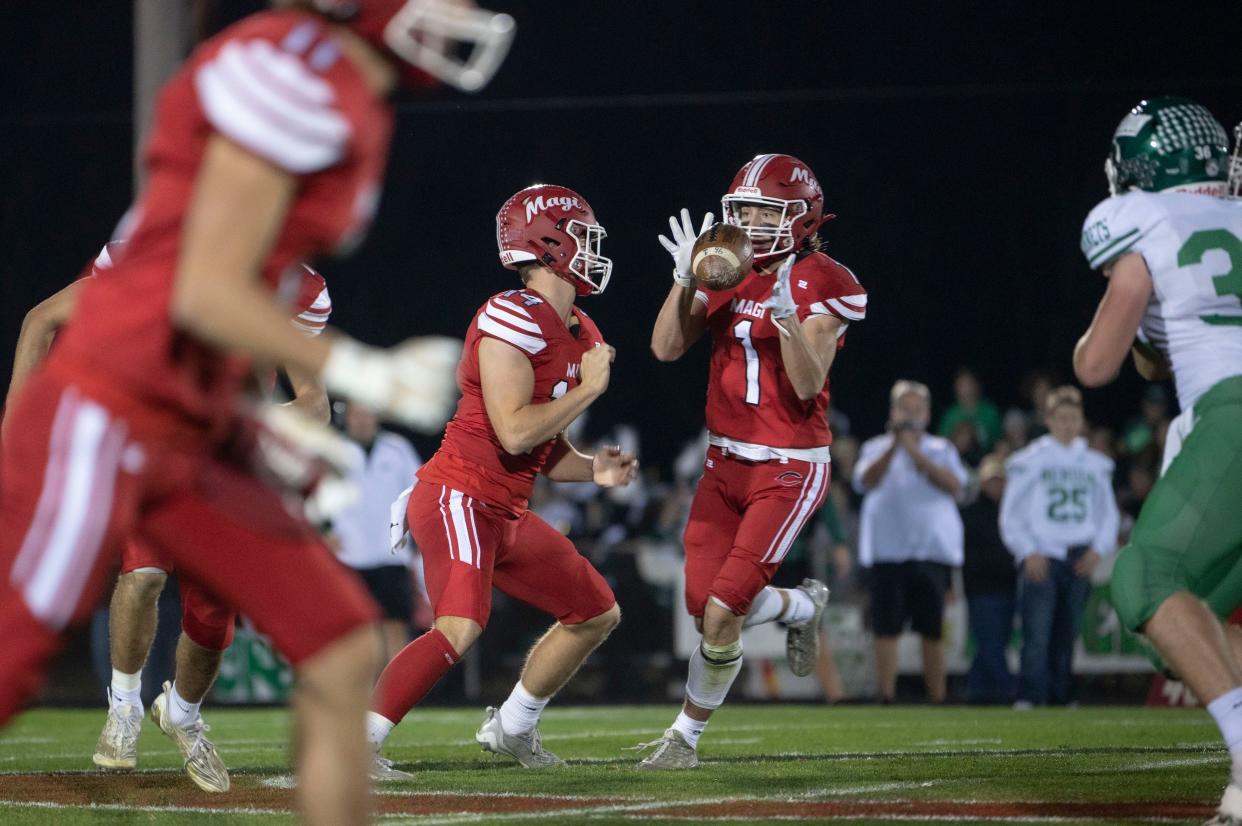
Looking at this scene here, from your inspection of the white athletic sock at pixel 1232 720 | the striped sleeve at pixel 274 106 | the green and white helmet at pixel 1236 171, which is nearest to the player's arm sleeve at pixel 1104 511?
the green and white helmet at pixel 1236 171

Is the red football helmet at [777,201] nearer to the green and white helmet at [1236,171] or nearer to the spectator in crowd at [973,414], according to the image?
the green and white helmet at [1236,171]

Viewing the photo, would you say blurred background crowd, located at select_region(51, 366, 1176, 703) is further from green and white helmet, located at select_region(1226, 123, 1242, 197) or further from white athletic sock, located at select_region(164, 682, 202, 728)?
green and white helmet, located at select_region(1226, 123, 1242, 197)

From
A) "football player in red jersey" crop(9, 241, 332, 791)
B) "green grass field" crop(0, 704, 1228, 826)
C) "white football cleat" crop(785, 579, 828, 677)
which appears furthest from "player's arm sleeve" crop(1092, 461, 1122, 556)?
"football player in red jersey" crop(9, 241, 332, 791)

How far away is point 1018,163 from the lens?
16.3 metres

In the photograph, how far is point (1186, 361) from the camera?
4094mm

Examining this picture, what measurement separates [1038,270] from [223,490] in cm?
1390

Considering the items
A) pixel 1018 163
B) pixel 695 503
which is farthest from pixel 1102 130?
pixel 695 503

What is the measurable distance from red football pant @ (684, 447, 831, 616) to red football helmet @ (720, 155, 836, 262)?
0.80 metres

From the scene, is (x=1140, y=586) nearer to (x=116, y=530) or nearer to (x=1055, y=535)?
(x=116, y=530)

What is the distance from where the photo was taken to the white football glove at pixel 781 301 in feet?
18.6

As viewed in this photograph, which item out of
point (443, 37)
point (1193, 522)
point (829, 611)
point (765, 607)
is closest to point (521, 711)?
point (765, 607)

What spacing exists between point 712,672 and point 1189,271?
97.0 inches

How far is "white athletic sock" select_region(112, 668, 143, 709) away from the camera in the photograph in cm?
563

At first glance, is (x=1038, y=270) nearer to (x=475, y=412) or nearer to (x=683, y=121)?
(x=683, y=121)
